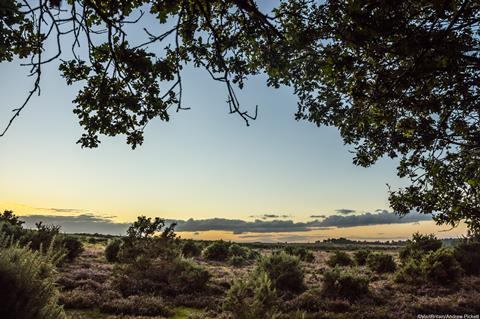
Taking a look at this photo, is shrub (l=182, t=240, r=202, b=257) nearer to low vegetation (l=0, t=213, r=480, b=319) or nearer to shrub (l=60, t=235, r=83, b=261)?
shrub (l=60, t=235, r=83, b=261)

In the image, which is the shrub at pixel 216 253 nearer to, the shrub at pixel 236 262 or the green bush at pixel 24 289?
the shrub at pixel 236 262

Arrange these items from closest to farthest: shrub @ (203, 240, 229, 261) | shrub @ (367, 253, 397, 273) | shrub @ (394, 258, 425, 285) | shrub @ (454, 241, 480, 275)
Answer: shrub @ (394, 258, 425, 285) < shrub @ (454, 241, 480, 275) < shrub @ (367, 253, 397, 273) < shrub @ (203, 240, 229, 261)

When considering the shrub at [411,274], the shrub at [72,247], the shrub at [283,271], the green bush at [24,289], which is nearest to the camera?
the green bush at [24,289]

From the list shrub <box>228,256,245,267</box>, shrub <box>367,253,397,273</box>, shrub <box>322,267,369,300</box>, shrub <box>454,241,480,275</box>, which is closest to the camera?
shrub <box>322,267,369,300</box>

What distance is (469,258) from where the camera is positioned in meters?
20.1

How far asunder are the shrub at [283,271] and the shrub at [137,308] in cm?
533

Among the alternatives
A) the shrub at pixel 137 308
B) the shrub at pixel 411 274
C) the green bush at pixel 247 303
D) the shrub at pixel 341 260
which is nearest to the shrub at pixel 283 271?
the shrub at pixel 137 308

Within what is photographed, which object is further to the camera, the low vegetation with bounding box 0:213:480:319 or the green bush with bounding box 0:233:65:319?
the low vegetation with bounding box 0:213:480:319

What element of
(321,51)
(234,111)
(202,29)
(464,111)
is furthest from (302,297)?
(234,111)

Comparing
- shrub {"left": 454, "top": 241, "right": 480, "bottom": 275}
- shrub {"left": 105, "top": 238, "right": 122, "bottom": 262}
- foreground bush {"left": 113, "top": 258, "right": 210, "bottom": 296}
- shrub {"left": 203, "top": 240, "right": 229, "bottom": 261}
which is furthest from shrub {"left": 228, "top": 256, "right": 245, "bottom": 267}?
shrub {"left": 454, "top": 241, "right": 480, "bottom": 275}

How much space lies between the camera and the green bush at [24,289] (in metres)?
4.42

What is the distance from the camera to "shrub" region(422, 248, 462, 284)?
57.1ft

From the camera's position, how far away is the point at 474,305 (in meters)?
12.9

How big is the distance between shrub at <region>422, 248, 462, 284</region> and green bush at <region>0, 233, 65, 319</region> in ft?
57.3
